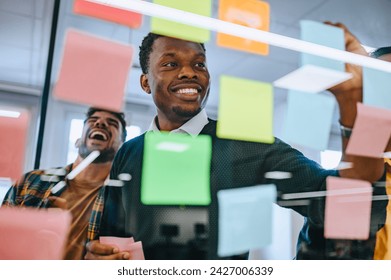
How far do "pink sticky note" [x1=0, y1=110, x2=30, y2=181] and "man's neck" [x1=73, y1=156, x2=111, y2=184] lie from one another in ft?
0.39

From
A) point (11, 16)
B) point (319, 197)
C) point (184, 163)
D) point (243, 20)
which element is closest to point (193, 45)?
point (243, 20)

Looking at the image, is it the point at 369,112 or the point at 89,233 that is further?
the point at 369,112

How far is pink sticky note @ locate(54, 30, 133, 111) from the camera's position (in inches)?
36.5

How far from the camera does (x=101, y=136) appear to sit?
0.95 m

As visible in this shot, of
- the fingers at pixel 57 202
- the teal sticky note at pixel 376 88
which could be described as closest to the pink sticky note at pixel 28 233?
the fingers at pixel 57 202

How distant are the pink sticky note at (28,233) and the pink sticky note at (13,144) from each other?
8cm

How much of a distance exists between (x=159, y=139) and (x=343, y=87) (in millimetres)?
602

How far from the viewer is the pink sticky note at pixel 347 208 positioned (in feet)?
3.75

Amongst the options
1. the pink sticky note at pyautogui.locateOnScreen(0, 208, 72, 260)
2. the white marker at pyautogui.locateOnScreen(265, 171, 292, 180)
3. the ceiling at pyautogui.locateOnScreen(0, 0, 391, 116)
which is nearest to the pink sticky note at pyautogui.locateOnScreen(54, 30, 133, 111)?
the ceiling at pyautogui.locateOnScreen(0, 0, 391, 116)

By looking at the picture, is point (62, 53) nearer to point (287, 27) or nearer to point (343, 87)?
point (287, 27)

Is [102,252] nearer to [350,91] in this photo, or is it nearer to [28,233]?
[28,233]

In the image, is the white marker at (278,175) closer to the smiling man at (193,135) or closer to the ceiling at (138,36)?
the smiling man at (193,135)

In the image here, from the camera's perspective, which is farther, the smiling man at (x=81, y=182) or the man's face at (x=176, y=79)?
the man's face at (x=176, y=79)
